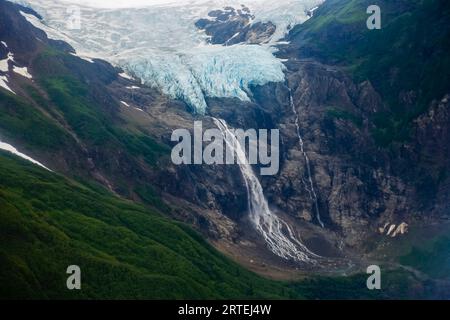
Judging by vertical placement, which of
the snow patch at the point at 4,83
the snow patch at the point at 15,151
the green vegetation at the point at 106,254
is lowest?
the green vegetation at the point at 106,254

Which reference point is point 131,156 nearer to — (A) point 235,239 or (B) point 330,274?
(A) point 235,239

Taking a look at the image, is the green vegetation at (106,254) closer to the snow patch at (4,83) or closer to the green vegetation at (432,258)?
the green vegetation at (432,258)

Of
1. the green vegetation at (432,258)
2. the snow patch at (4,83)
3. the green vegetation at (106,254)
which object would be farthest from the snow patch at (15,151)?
the green vegetation at (432,258)

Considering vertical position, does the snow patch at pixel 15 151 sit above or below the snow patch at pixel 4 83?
below

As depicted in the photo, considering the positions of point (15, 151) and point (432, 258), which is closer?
point (15, 151)

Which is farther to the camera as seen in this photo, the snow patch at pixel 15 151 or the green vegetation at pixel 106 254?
the snow patch at pixel 15 151

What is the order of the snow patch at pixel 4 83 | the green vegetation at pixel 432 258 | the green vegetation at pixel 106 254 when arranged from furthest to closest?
the snow patch at pixel 4 83
the green vegetation at pixel 432 258
the green vegetation at pixel 106 254

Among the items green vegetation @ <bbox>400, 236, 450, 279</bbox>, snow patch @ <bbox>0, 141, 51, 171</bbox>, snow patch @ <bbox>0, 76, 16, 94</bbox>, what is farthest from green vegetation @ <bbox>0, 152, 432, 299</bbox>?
snow patch @ <bbox>0, 76, 16, 94</bbox>

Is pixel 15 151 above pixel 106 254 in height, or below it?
above

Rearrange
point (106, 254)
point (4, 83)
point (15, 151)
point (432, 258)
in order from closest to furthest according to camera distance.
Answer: point (106, 254)
point (15, 151)
point (432, 258)
point (4, 83)

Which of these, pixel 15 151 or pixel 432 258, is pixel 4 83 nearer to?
pixel 15 151

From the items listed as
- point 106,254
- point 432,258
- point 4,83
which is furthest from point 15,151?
point 432,258
